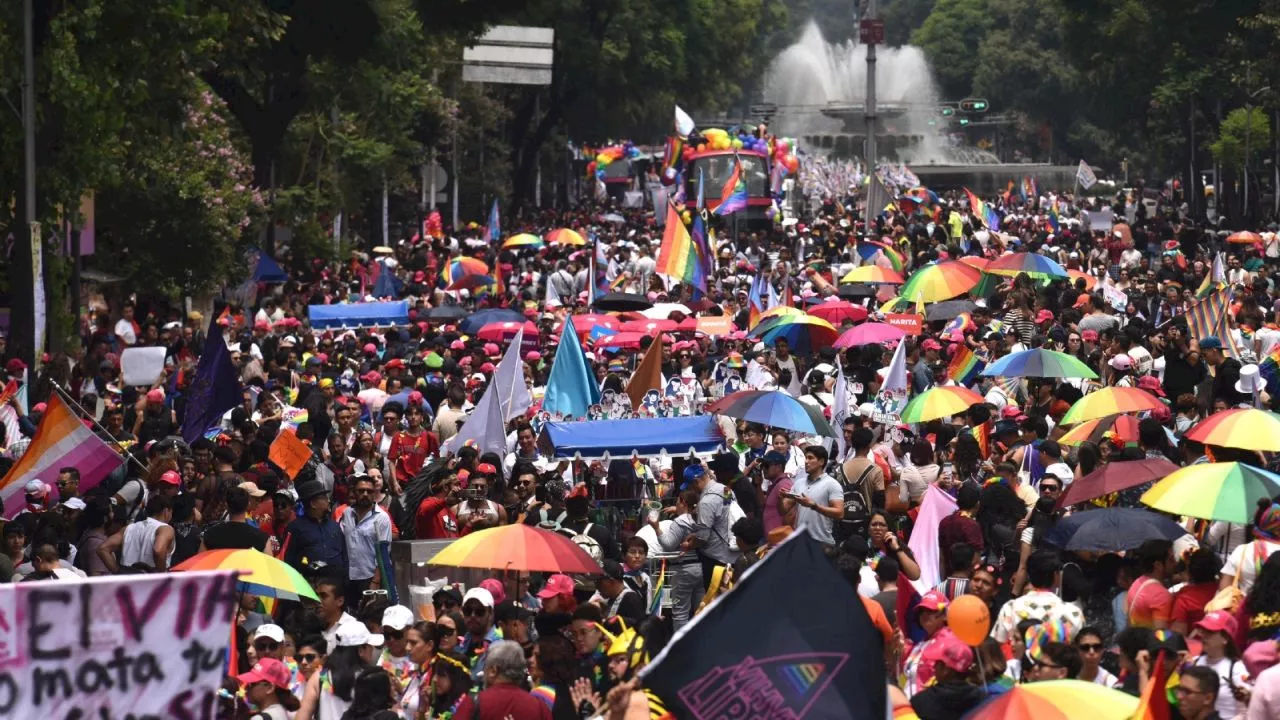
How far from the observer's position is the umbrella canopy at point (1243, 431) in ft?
41.7

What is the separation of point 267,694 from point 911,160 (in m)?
106

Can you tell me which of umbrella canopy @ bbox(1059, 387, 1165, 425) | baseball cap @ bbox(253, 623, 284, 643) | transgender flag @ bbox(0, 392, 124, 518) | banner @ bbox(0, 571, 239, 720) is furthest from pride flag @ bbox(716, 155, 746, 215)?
banner @ bbox(0, 571, 239, 720)

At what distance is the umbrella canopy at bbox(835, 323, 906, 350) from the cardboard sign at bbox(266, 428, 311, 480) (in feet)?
23.4

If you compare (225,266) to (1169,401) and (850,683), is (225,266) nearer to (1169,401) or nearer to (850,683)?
(1169,401)

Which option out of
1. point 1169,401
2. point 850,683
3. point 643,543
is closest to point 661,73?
point 1169,401

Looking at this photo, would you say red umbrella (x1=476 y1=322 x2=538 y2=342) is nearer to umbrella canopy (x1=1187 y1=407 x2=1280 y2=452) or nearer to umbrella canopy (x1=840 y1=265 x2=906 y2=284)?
umbrella canopy (x1=840 y1=265 x2=906 y2=284)

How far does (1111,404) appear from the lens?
1529 cm

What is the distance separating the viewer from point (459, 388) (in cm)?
1814

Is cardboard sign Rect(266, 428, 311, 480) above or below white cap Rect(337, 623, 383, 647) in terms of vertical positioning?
above

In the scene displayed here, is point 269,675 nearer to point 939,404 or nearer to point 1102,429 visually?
point 1102,429

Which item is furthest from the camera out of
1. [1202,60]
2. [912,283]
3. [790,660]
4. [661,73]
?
[661,73]

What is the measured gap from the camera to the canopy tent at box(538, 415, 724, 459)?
15.7m

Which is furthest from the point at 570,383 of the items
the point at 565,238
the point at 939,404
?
Result: the point at 565,238

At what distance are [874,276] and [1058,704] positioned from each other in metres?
20.1
